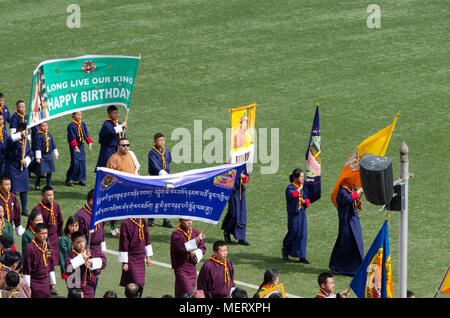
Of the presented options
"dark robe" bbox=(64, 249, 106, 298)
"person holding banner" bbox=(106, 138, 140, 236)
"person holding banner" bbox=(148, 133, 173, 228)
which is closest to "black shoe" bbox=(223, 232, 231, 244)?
"person holding banner" bbox=(148, 133, 173, 228)

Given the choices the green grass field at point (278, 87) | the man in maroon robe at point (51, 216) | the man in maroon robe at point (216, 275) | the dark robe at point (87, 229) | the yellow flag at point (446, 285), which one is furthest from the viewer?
the green grass field at point (278, 87)

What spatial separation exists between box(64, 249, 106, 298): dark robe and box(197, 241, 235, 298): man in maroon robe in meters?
1.57

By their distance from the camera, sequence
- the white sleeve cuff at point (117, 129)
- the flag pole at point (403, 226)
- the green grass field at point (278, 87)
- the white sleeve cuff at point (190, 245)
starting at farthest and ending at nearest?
the white sleeve cuff at point (117, 129), the green grass field at point (278, 87), the white sleeve cuff at point (190, 245), the flag pole at point (403, 226)

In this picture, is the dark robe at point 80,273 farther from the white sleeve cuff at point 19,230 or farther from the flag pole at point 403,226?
the flag pole at point 403,226

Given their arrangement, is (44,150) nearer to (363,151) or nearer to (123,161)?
(123,161)

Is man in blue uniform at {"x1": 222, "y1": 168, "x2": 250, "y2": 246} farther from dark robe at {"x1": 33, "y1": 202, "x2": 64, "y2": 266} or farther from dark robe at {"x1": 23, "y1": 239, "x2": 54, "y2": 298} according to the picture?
dark robe at {"x1": 23, "y1": 239, "x2": 54, "y2": 298}

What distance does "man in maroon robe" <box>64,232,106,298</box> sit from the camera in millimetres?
13188

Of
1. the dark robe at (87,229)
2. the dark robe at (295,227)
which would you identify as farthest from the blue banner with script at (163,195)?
the dark robe at (295,227)

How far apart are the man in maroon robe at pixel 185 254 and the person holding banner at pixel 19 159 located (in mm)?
6070

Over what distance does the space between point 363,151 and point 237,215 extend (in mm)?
3571

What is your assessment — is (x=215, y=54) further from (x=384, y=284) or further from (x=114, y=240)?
(x=384, y=284)

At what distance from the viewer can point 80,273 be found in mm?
13430

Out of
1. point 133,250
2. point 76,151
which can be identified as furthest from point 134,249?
point 76,151

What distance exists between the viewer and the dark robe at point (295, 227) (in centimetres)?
1642
